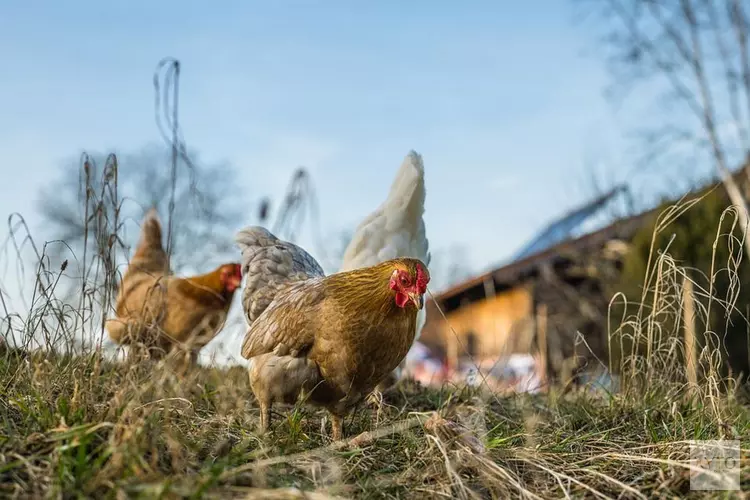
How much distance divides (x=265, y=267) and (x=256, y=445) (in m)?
1.61

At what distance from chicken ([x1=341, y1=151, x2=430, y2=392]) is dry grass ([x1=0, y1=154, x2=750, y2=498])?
1.54 metres

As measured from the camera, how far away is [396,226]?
4559mm

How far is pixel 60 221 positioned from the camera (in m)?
9.27

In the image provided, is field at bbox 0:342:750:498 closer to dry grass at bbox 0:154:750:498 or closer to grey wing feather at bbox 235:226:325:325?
dry grass at bbox 0:154:750:498

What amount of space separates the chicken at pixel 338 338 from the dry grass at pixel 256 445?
0.65ft

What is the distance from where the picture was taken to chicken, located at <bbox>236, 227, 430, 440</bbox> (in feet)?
9.12

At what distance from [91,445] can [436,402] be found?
89.0 inches

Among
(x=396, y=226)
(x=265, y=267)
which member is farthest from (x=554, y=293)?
(x=265, y=267)

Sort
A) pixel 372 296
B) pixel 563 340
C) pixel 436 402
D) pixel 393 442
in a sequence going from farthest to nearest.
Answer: pixel 563 340
pixel 436 402
pixel 372 296
pixel 393 442

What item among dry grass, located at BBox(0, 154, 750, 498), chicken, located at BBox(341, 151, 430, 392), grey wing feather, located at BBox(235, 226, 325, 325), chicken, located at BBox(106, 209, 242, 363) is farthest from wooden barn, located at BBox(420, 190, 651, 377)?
dry grass, located at BBox(0, 154, 750, 498)

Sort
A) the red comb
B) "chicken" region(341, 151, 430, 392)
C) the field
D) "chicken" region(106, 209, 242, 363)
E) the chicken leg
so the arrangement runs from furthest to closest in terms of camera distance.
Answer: "chicken" region(106, 209, 242, 363), "chicken" region(341, 151, 430, 392), the chicken leg, the red comb, the field

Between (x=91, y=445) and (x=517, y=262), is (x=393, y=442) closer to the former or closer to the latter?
(x=91, y=445)

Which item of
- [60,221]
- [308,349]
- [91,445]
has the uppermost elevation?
[60,221]

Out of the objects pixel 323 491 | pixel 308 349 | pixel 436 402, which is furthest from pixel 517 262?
pixel 323 491
